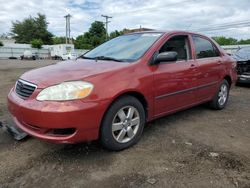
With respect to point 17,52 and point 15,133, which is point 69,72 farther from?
point 17,52

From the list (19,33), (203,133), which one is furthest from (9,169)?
(19,33)

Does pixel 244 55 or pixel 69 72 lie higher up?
pixel 244 55

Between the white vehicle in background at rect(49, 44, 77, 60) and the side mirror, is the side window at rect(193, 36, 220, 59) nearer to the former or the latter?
the side mirror

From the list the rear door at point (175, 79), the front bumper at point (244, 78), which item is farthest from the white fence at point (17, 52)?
the rear door at point (175, 79)

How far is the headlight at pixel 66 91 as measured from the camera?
9.54ft

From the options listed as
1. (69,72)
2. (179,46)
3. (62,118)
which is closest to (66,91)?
(62,118)

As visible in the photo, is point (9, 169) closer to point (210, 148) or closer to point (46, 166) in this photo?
point (46, 166)

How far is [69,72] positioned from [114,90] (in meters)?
0.61

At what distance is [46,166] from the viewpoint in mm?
3047

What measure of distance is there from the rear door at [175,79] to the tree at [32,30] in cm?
6757

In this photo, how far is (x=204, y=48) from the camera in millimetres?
5078

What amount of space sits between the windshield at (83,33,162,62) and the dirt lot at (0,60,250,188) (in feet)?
4.06

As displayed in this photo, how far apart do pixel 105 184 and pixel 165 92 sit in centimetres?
174

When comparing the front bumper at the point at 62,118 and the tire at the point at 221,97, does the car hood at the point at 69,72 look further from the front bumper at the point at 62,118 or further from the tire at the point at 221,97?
the tire at the point at 221,97
